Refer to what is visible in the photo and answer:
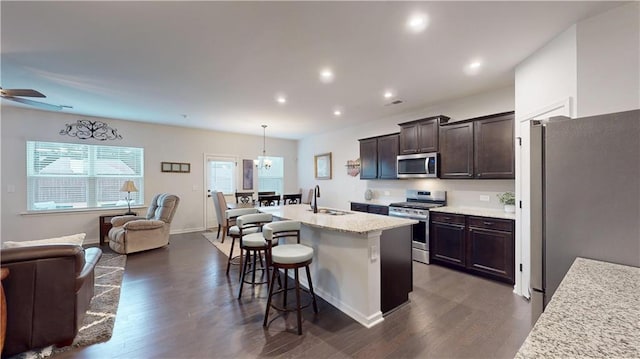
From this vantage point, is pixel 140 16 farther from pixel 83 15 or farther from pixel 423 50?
pixel 423 50

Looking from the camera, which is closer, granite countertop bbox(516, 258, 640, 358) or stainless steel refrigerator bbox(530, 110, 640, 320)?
granite countertop bbox(516, 258, 640, 358)

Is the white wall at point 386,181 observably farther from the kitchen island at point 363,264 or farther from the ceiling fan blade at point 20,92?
the ceiling fan blade at point 20,92

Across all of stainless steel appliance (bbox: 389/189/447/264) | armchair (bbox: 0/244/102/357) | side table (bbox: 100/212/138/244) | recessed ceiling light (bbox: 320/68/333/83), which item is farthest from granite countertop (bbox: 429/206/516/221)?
side table (bbox: 100/212/138/244)

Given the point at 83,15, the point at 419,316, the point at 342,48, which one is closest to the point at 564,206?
the point at 419,316

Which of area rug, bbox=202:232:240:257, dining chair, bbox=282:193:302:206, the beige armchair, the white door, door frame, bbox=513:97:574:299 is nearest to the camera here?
door frame, bbox=513:97:574:299

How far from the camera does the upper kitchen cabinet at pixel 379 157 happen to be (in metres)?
5.04

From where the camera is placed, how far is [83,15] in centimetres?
211

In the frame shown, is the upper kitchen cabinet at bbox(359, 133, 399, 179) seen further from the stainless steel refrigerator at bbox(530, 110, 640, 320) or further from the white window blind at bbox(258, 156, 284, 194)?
the stainless steel refrigerator at bbox(530, 110, 640, 320)

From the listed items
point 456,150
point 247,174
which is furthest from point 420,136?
point 247,174

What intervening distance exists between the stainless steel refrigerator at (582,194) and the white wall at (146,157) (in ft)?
22.9

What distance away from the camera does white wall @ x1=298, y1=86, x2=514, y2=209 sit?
3.90 metres

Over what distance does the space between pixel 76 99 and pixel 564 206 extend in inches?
245

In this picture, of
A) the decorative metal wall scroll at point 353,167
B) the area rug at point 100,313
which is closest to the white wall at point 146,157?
the area rug at point 100,313

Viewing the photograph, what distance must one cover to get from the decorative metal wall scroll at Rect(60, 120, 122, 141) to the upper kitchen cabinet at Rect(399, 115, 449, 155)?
617cm
